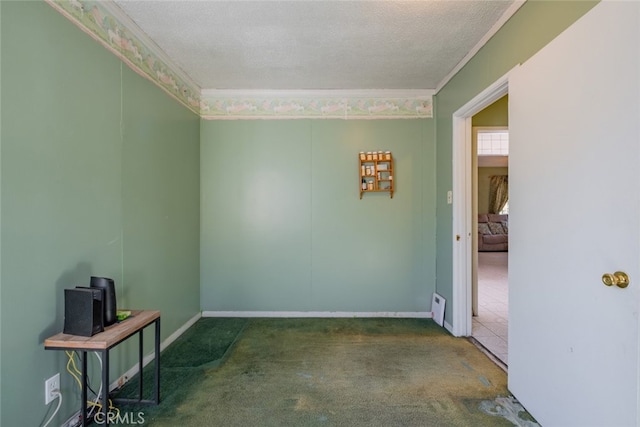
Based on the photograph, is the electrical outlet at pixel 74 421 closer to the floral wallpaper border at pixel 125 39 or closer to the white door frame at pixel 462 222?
the floral wallpaper border at pixel 125 39

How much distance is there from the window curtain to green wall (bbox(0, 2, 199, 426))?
9.34 metres

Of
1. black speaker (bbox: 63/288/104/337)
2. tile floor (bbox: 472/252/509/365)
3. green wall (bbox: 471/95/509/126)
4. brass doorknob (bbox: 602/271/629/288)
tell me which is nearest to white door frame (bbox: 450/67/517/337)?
tile floor (bbox: 472/252/509/365)

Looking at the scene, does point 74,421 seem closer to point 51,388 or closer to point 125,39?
point 51,388

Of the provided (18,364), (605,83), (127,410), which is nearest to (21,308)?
(18,364)

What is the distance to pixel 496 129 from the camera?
10.4ft

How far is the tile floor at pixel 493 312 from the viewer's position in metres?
2.62

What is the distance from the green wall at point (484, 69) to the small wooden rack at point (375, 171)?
567mm

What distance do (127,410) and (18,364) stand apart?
0.73 metres

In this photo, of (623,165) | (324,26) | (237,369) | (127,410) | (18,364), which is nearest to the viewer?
(623,165)

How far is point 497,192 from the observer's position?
28.5ft

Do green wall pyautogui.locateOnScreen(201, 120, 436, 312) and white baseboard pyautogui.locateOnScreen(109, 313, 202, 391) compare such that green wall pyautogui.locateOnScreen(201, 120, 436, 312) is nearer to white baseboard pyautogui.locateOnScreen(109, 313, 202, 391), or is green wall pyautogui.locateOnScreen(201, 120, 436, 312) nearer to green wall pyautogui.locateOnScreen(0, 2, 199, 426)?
white baseboard pyautogui.locateOnScreen(109, 313, 202, 391)

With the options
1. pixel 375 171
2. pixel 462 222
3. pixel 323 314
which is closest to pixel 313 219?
pixel 375 171

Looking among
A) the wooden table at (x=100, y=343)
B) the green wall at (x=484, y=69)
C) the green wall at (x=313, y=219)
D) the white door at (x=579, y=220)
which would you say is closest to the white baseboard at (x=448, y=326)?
the green wall at (x=484, y=69)

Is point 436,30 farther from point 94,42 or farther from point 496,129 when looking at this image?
point 94,42
